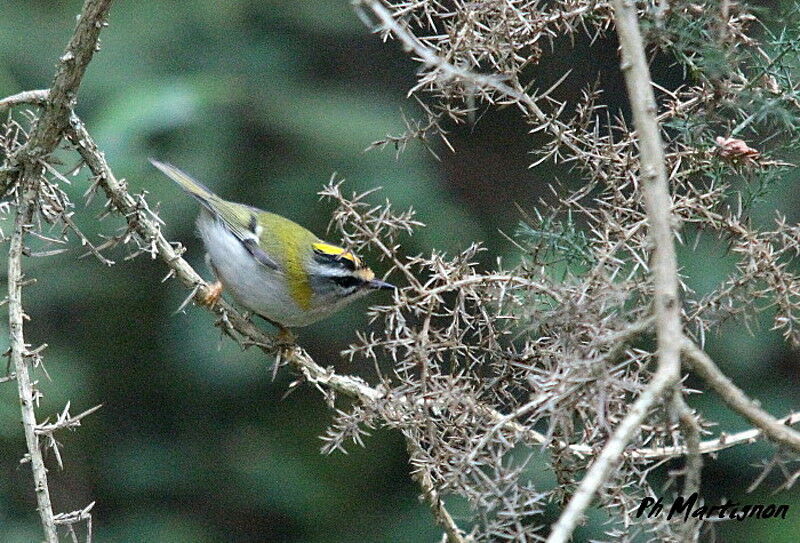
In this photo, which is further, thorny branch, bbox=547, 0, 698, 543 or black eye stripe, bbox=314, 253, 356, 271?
black eye stripe, bbox=314, 253, 356, 271

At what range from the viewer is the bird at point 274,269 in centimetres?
399

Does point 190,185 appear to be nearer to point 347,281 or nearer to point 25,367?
point 347,281

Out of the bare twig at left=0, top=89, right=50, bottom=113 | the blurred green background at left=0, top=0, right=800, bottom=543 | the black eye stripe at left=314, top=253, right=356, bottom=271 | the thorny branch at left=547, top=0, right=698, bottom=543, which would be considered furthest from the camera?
the blurred green background at left=0, top=0, right=800, bottom=543

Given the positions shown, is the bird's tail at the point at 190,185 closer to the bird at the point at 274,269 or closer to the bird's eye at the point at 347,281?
the bird at the point at 274,269

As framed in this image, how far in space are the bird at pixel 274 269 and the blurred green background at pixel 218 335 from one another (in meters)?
0.58

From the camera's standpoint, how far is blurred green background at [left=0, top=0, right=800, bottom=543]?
5027 mm

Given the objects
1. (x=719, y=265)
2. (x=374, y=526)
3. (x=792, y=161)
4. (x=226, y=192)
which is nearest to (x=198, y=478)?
(x=374, y=526)

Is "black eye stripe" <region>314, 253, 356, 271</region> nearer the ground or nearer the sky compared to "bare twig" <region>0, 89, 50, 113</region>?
nearer the ground

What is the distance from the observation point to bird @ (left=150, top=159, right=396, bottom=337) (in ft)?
13.1

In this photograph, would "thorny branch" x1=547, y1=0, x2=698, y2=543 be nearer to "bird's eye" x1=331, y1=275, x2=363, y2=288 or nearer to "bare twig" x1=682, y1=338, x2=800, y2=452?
"bare twig" x1=682, y1=338, x2=800, y2=452

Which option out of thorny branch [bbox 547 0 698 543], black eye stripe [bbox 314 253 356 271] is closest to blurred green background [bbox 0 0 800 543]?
black eye stripe [bbox 314 253 356 271]

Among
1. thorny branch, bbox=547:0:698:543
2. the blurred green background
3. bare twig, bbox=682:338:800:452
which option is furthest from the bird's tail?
bare twig, bbox=682:338:800:452

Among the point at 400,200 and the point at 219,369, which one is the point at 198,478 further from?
the point at 400,200

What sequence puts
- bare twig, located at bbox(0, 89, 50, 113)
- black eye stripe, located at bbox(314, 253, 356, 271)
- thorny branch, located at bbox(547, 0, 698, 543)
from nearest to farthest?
thorny branch, located at bbox(547, 0, 698, 543), bare twig, located at bbox(0, 89, 50, 113), black eye stripe, located at bbox(314, 253, 356, 271)
